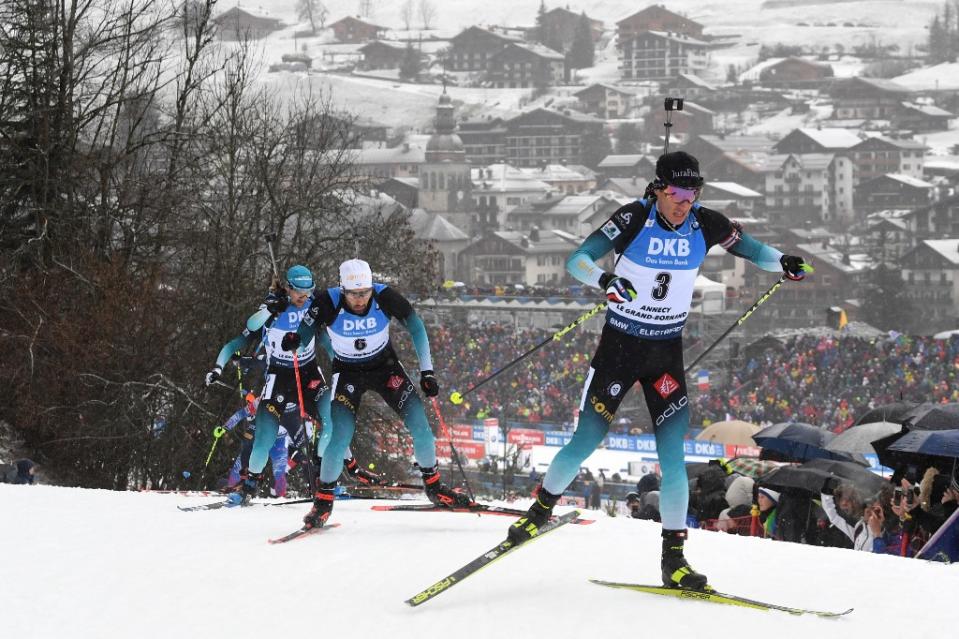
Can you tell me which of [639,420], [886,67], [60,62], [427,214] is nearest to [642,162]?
[427,214]

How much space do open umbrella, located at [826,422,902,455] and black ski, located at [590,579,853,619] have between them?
6.00m

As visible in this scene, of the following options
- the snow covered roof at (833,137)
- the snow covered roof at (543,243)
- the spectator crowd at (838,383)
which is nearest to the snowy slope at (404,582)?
the spectator crowd at (838,383)

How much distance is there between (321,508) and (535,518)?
2.18 metres

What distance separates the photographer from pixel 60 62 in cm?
2492

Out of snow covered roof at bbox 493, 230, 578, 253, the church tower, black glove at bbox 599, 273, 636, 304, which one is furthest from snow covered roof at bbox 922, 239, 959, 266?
black glove at bbox 599, 273, 636, 304

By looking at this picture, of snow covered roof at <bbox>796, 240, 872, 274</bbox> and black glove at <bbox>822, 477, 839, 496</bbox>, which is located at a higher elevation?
snow covered roof at <bbox>796, 240, 872, 274</bbox>

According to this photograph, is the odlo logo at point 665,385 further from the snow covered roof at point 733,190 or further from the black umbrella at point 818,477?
the snow covered roof at point 733,190

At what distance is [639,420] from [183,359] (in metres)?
31.0

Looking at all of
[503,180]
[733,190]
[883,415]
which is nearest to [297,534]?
[883,415]

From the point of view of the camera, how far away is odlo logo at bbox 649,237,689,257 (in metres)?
5.81

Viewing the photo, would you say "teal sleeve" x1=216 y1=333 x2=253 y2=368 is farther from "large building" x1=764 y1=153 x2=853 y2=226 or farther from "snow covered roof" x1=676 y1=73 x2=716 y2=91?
"snow covered roof" x1=676 y1=73 x2=716 y2=91

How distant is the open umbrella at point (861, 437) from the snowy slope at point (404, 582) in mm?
3851

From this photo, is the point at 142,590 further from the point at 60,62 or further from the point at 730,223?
the point at 60,62

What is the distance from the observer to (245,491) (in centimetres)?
959
